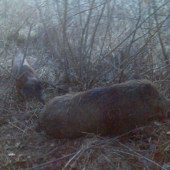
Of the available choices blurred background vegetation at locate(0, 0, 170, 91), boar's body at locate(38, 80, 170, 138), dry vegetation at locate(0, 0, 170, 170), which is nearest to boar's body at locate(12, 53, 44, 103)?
dry vegetation at locate(0, 0, 170, 170)

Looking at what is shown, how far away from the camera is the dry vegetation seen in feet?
11.1

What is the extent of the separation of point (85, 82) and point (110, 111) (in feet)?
4.93

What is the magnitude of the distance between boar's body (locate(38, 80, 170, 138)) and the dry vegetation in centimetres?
15

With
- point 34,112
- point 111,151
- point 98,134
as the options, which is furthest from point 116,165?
point 34,112

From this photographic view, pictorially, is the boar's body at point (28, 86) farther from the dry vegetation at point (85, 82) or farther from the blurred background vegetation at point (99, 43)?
the blurred background vegetation at point (99, 43)

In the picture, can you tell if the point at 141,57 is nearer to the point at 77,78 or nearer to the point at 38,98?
the point at 77,78

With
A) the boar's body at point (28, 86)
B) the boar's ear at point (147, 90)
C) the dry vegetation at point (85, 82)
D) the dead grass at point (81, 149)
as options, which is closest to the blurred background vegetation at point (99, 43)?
the dry vegetation at point (85, 82)

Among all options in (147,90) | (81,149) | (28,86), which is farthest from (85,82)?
(81,149)

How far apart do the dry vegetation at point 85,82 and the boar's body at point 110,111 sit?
151 millimetres

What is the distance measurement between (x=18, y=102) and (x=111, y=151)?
2261mm

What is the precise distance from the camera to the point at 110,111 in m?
3.66

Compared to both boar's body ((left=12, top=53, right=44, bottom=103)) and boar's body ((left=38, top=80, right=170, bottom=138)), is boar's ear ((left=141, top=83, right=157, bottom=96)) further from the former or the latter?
→ boar's body ((left=12, top=53, right=44, bottom=103))

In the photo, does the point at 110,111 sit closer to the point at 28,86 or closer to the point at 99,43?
the point at 28,86

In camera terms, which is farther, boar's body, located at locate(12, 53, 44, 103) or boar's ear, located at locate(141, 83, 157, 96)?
boar's body, located at locate(12, 53, 44, 103)
